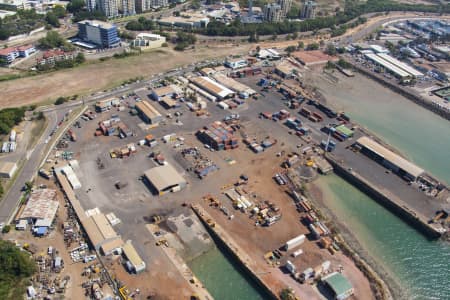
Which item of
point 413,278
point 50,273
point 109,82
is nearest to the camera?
point 50,273

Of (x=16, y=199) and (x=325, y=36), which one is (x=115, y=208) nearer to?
(x=16, y=199)

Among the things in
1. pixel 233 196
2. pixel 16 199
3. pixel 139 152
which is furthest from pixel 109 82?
pixel 233 196

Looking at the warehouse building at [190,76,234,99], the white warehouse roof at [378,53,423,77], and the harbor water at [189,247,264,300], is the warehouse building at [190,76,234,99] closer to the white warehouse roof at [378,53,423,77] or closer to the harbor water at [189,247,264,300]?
the harbor water at [189,247,264,300]

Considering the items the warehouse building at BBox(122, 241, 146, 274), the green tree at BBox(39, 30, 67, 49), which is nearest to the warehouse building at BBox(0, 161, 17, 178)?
the warehouse building at BBox(122, 241, 146, 274)

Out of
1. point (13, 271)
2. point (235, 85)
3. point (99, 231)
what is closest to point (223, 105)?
point (235, 85)

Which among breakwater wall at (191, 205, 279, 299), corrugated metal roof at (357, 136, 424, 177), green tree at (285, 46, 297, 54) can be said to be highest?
green tree at (285, 46, 297, 54)

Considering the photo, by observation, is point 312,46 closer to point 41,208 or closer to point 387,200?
point 387,200
